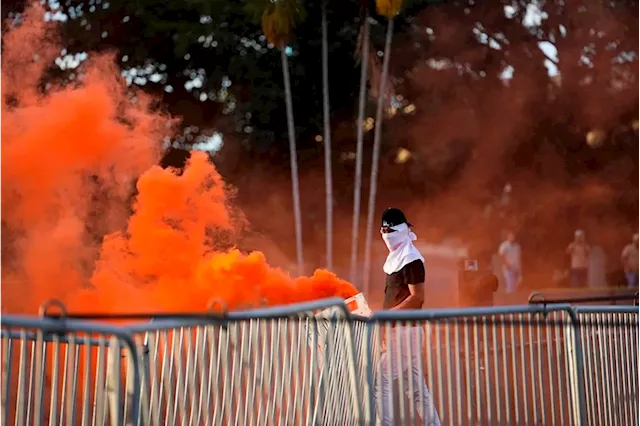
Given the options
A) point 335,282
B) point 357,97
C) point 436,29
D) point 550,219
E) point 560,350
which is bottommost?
point 560,350

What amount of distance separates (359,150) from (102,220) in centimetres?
660

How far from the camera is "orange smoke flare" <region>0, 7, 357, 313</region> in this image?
1011 cm

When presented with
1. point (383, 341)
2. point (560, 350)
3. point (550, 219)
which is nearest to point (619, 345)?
point (560, 350)

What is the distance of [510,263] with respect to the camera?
1873cm

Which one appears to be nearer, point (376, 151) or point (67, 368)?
point (67, 368)

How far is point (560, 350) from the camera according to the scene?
18.2 feet

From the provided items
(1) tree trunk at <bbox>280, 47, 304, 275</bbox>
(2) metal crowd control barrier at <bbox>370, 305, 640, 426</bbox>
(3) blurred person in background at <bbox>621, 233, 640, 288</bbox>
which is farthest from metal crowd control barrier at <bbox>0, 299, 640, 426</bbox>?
(3) blurred person in background at <bbox>621, 233, 640, 288</bbox>

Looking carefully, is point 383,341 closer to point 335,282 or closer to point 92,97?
point 335,282

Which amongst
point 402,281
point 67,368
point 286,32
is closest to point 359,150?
point 286,32

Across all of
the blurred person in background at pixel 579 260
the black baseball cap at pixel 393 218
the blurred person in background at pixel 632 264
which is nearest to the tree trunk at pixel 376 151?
the blurred person in background at pixel 579 260

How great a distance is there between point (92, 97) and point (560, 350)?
32.2 ft

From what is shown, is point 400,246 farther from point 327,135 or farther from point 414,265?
point 327,135

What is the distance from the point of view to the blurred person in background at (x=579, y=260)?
1864 centimetres

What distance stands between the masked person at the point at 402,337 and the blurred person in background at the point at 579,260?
1264cm
